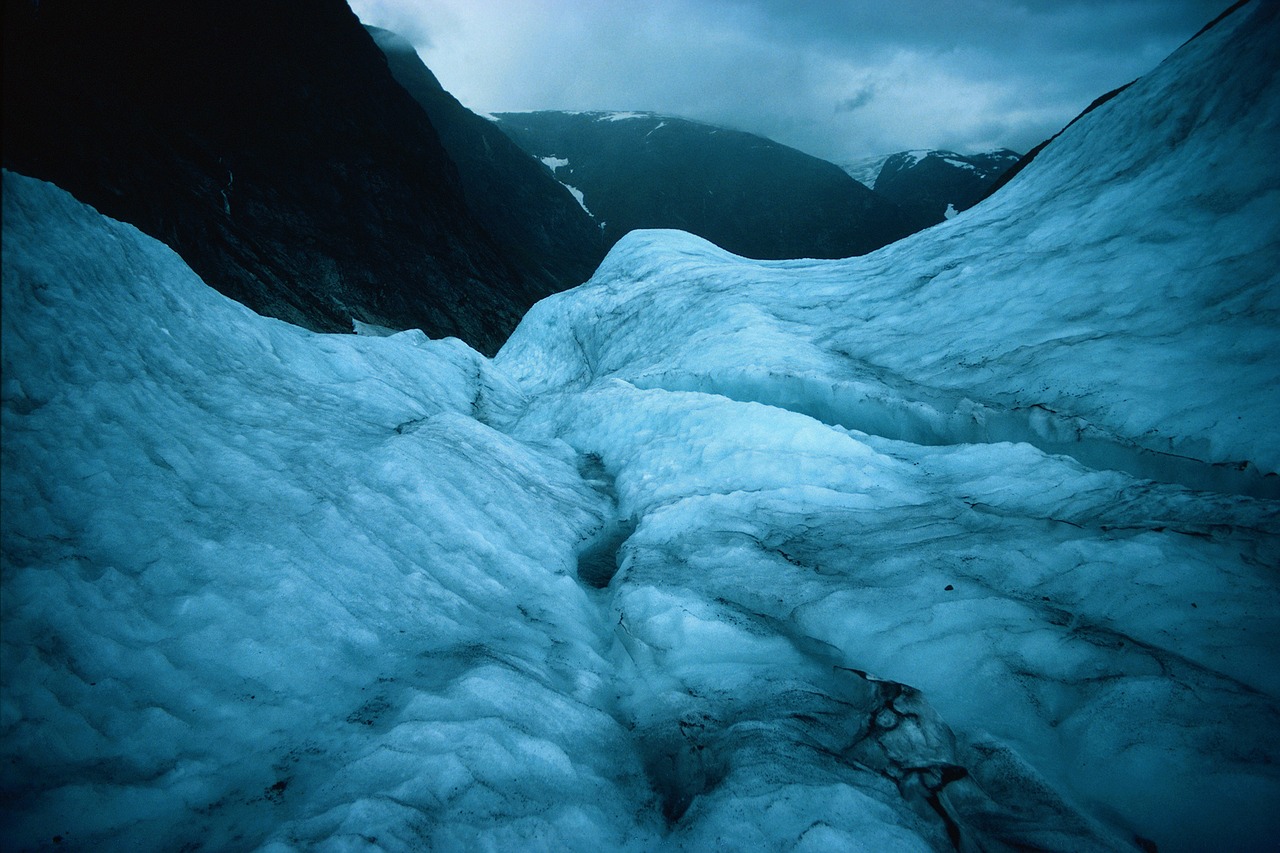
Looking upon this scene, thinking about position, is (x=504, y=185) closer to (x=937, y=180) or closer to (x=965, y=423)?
(x=965, y=423)

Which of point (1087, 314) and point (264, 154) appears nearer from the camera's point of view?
point (1087, 314)

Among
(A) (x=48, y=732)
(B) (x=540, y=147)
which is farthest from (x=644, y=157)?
(A) (x=48, y=732)

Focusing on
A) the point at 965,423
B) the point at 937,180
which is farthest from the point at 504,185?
the point at 937,180

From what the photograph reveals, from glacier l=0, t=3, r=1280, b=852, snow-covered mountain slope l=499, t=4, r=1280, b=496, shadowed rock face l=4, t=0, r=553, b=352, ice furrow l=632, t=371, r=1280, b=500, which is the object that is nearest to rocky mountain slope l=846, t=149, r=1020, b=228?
shadowed rock face l=4, t=0, r=553, b=352

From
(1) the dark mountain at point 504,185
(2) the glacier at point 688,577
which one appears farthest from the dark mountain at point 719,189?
(2) the glacier at point 688,577

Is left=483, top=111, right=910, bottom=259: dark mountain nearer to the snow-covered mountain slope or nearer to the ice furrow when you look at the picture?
the snow-covered mountain slope

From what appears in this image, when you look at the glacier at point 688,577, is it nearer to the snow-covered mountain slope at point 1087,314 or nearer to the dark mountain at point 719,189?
the snow-covered mountain slope at point 1087,314
